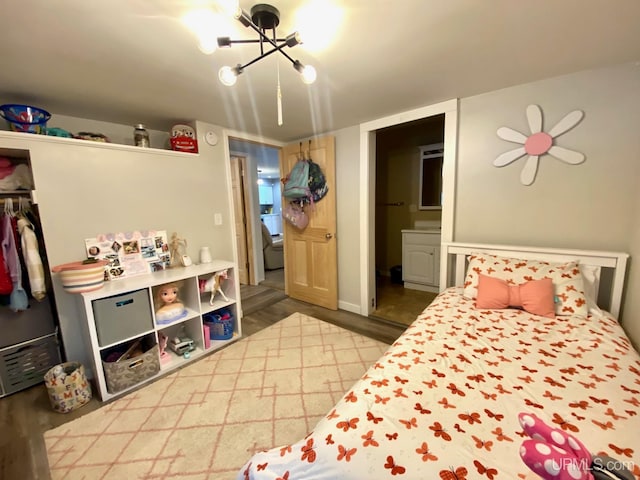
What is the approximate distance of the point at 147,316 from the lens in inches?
77.9

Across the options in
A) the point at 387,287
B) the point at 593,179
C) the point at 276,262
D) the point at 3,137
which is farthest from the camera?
the point at 276,262

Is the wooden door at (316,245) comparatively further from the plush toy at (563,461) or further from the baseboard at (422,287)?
the plush toy at (563,461)

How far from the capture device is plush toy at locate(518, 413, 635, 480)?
0.64m

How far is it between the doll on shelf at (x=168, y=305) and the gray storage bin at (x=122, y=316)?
136mm

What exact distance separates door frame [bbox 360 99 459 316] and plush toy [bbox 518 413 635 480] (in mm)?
1735

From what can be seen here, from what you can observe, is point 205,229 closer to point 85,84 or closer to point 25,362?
point 85,84

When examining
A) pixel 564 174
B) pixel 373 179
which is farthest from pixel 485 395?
→ pixel 373 179

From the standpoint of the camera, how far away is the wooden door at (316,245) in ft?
10.2

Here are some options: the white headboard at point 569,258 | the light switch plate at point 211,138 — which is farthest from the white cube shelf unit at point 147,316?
the white headboard at point 569,258

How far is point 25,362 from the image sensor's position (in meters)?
1.90

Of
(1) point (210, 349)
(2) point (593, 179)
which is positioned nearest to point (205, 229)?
(1) point (210, 349)

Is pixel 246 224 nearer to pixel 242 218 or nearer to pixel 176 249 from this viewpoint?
pixel 242 218

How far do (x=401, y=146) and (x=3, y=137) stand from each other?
443 centimetres

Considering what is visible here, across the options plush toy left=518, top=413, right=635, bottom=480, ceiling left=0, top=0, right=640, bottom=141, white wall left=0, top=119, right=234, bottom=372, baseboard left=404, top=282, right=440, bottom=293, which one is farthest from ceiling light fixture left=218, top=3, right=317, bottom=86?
baseboard left=404, top=282, right=440, bottom=293
